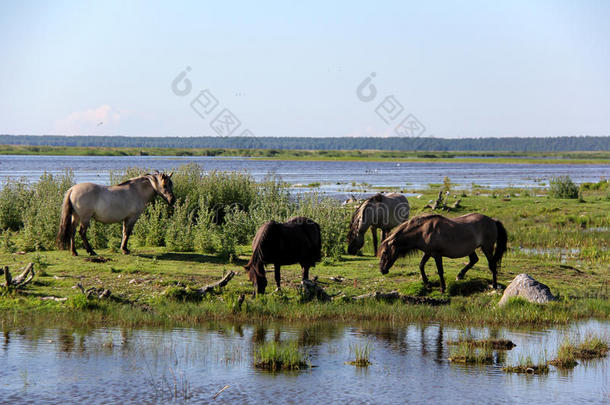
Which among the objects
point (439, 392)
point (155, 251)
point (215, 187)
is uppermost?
point (215, 187)

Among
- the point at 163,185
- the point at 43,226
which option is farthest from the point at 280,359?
the point at 43,226

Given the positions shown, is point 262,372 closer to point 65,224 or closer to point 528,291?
point 528,291

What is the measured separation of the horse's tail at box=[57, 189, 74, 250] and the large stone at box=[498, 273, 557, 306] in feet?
33.3

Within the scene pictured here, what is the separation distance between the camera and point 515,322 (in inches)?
545

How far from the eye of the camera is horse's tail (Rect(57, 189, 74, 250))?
1758 centimetres

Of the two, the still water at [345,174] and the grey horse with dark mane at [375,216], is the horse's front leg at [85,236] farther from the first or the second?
the still water at [345,174]

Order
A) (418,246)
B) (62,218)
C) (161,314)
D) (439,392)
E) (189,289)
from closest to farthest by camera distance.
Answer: (439,392) < (161,314) < (189,289) < (418,246) < (62,218)

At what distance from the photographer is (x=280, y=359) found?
10.8 m

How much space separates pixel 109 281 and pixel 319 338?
17.9 ft

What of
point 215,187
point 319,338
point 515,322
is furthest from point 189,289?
point 215,187

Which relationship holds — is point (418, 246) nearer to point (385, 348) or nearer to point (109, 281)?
point (385, 348)

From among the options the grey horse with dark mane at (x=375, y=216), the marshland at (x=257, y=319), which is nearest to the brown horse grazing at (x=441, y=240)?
the marshland at (x=257, y=319)

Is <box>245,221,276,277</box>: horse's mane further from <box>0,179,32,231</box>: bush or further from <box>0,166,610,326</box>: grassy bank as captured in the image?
<box>0,179,32,231</box>: bush

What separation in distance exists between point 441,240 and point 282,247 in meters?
3.63
